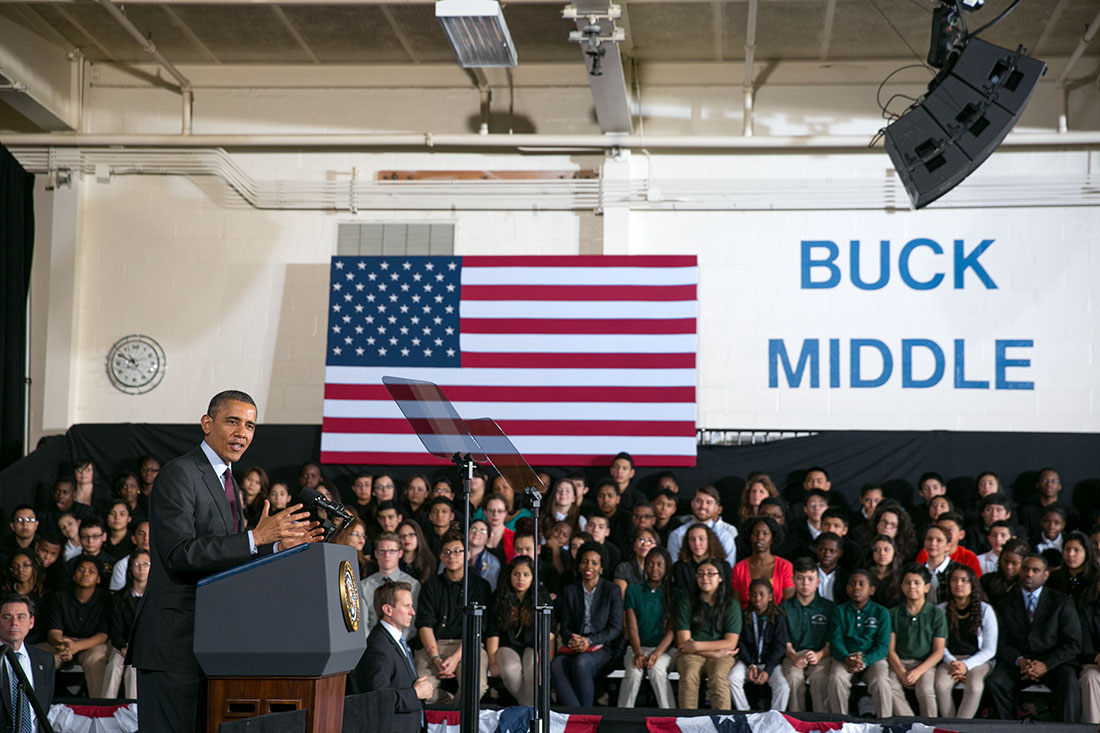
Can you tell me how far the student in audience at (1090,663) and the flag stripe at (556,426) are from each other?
3.24 meters

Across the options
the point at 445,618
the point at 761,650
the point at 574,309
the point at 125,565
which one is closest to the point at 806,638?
the point at 761,650

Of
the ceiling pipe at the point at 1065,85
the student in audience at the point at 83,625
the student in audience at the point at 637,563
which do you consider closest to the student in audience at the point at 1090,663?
the student in audience at the point at 637,563

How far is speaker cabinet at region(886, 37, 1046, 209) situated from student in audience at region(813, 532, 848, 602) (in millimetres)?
2368

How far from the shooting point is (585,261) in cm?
966

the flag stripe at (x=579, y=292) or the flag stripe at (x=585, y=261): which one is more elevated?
the flag stripe at (x=585, y=261)

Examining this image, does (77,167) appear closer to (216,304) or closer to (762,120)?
(216,304)

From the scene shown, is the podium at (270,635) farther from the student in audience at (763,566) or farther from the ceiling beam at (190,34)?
the ceiling beam at (190,34)

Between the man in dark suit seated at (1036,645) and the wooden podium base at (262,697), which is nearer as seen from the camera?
the wooden podium base at (262,697)

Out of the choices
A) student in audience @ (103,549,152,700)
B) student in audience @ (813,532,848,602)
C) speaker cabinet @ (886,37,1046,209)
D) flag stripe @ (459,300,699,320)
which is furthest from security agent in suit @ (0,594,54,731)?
speaker cabinet @ (886,37,1046,209)

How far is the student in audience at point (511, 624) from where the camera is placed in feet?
23.7

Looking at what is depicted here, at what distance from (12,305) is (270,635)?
27.4 feet

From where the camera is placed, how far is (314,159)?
10.8 m

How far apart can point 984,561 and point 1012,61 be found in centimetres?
358

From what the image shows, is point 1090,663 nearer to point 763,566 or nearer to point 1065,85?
point 763,566
